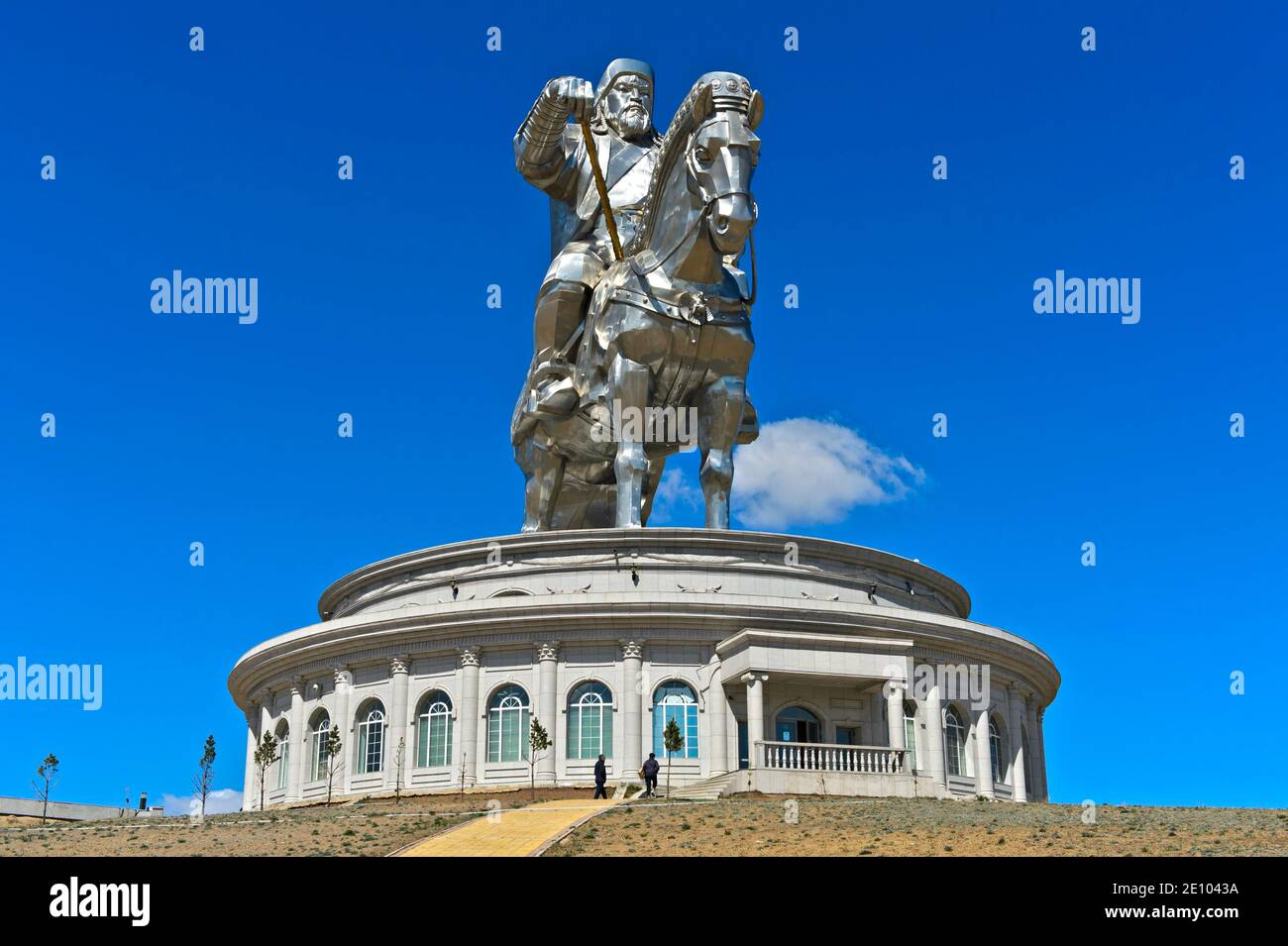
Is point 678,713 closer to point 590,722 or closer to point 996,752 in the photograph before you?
point 590,722

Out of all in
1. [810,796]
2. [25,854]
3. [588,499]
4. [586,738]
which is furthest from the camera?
[588,499]

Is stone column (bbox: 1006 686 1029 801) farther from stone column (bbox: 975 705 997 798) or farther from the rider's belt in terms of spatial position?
the rider's belt

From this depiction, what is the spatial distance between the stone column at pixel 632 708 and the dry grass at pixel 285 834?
4.32 ft

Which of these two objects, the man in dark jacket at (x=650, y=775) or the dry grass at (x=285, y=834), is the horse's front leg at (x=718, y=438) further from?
the man in dark jacket at (x=650, y=775)

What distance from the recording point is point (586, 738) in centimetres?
3684

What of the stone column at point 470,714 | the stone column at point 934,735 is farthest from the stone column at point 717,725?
the stone column at point 470,714

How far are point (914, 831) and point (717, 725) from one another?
41.4 ft

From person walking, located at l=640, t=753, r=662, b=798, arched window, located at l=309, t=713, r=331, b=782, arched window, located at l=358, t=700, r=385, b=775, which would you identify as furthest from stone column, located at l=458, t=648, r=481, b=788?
person walking, located at l=640, t=753, r=662, b=798

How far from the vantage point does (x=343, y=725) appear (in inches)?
1554
